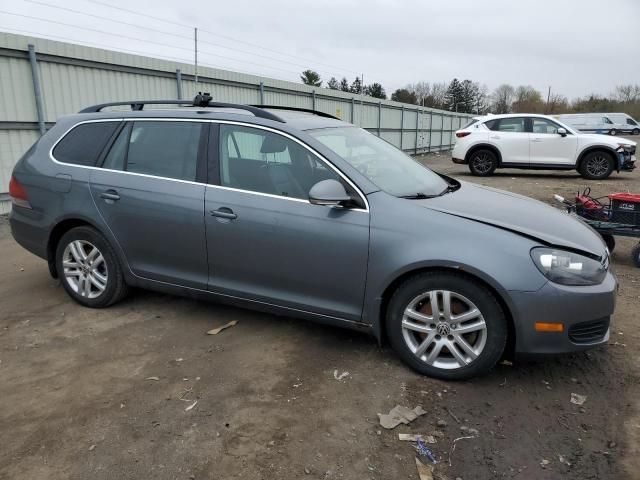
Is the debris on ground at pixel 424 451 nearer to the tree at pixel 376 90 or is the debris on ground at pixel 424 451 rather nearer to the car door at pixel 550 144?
Result: the car door at pixel 550 144

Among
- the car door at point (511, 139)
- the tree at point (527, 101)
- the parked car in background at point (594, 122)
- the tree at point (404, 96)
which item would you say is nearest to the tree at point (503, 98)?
the tree at point (527, 101)

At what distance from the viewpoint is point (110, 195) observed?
3945 mm

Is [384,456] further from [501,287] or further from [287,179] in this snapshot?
[287,179]

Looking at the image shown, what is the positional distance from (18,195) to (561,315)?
431 cm

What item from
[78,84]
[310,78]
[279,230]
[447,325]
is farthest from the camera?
[310,78]

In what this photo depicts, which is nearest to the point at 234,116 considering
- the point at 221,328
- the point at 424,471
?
the point at 221,328

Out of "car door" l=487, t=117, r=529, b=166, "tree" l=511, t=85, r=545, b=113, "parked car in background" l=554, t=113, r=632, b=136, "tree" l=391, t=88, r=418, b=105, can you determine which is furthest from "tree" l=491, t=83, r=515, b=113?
"car door" l=487, t=117, r=529, b=166

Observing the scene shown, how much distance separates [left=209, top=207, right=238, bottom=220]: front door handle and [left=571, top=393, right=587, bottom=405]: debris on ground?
7.84ft

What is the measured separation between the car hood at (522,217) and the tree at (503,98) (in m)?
89.0

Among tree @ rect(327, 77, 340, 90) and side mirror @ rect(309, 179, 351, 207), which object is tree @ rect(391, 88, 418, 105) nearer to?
tree @ rect(327, 77, 340, 90)

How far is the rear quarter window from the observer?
414 cm

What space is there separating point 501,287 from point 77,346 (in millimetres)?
2904

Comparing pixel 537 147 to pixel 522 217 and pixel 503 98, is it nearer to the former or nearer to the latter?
pixel 522 217

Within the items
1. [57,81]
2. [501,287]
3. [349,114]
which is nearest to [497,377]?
[501,287]
